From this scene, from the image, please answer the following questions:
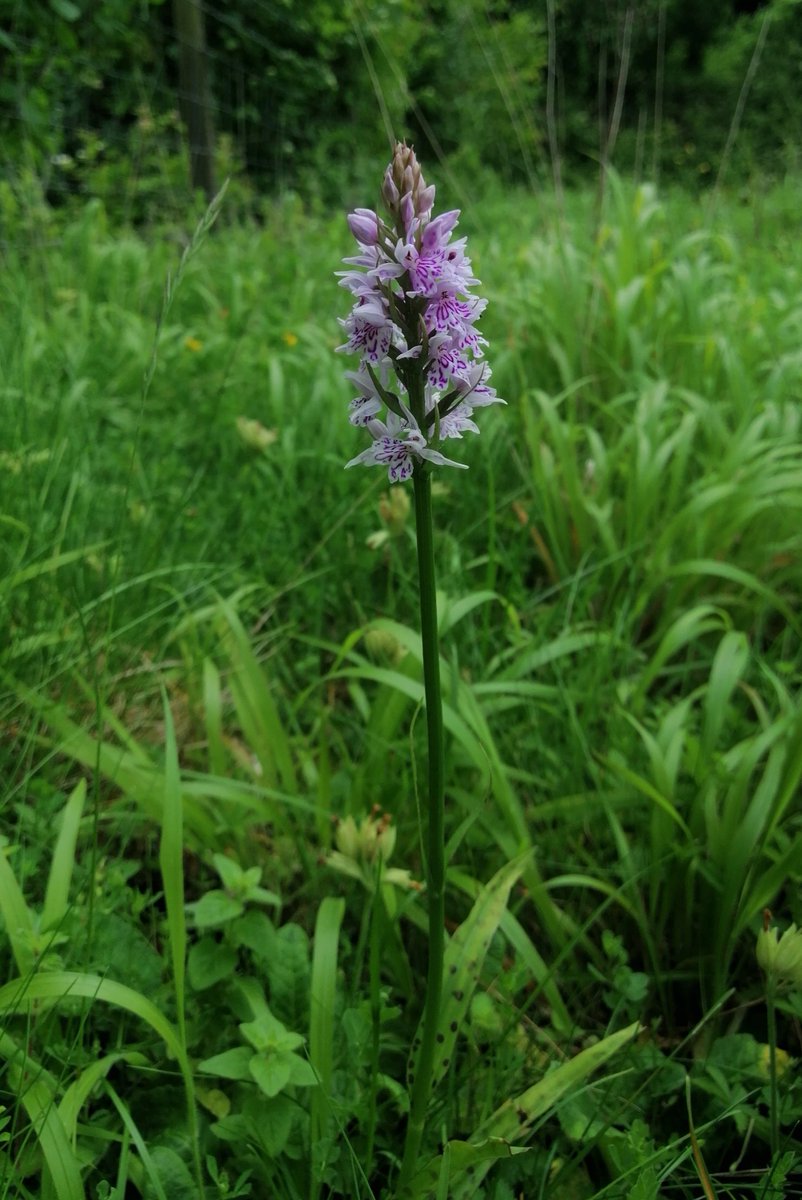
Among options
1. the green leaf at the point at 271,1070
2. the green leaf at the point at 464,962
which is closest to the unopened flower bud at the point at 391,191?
the green leaf at the point at 464,962

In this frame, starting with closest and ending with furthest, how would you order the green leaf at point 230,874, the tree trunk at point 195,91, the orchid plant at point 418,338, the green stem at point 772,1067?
1. the orchid plant at point 418,338
2. the green stem at point 772,1067
3. the green leaf at point 230,874
4. the tree trunk at point 195,91

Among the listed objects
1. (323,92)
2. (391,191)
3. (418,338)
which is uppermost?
(323,92)

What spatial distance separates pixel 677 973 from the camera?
1.24m

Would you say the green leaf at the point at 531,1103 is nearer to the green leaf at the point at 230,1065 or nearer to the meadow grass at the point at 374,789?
the meadow grass at the point at 374,789

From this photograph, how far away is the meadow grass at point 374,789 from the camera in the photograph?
950 mm

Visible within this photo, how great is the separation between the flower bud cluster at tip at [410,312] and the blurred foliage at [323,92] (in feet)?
4.67

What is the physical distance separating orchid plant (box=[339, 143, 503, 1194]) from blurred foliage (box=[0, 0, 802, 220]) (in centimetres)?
143

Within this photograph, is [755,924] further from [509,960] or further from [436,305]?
[436,305]

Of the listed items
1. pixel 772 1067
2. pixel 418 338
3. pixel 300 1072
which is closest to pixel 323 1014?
pixel 300 1072

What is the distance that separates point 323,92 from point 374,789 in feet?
30.7

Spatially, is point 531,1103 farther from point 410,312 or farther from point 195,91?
point 195,91

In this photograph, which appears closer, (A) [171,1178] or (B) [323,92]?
(A) [171,1178]

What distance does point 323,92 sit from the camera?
8.90m

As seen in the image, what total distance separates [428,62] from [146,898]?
1278 centimetres
